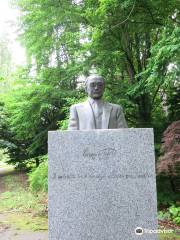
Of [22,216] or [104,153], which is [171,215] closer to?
[22,216]

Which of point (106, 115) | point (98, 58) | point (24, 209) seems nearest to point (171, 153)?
point (106, 115)

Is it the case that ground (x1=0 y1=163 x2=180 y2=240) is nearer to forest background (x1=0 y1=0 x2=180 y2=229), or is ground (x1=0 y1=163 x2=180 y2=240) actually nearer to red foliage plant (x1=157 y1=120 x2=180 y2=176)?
forest background (x1=0 y1=0 x2=180 y2=229)

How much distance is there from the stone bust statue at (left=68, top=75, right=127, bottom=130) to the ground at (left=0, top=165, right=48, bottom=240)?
2.72 meters

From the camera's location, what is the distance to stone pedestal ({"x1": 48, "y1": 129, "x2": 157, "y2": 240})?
13.6 ft

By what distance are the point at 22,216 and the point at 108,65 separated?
179 inches

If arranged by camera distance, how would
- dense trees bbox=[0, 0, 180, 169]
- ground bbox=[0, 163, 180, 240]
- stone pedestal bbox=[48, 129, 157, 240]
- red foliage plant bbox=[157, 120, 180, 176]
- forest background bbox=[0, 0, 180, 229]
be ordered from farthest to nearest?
dense trees bbox=[0, 0, 180, 169], forest background bbox=[0, 0, 180, 229], red foliage plant bbox=[157, 120, 180, 176], ground bbox=[0, 163, 180, 240], stone pedestal bbox=[48, 129, 157, 240]

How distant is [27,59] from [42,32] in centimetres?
188

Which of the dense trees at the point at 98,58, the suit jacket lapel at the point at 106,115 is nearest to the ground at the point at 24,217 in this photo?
the dense trees at the point at 98,58

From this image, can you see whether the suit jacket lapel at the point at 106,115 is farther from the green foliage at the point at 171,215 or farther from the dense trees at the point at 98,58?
the green foliage at the point at 171,215

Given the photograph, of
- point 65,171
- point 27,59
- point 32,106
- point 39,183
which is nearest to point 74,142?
point 65,171

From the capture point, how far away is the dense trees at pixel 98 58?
8.62 m

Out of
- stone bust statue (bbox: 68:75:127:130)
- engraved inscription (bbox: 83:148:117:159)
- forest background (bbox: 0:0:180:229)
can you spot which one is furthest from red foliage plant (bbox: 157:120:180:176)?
engraved inscription (bbox: 83:148:117:159)

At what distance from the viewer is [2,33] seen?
122 ft

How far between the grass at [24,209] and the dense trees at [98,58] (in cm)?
224
